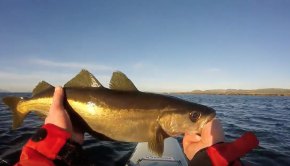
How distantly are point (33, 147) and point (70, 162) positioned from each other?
51 centimetres

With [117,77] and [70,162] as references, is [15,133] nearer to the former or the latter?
[117,77]

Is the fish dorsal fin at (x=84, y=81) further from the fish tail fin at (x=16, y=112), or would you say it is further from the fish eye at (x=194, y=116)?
the fish eye at (x=194, y=116)

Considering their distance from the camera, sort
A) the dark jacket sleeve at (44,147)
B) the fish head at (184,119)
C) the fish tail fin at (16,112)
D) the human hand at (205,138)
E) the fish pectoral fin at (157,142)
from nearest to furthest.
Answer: the dark jacket sleeve at (44,147), the human hand at (205,138), the fish pectoral fin at (157,142), the fish head at (184,119), the fish tail fin at (16,112)

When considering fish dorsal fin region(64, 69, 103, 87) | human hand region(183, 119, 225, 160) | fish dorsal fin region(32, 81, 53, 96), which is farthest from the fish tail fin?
human hand region(183, 119, 225, 160)

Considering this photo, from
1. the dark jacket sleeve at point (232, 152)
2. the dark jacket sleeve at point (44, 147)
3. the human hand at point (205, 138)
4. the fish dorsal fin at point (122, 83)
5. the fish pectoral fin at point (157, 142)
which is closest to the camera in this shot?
the dark jacket sleeve at point (44, 147)

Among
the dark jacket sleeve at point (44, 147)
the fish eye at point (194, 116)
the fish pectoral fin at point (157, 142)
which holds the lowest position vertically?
the fish pectoral fin at point (157, 142)

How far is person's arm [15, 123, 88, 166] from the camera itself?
2251mm

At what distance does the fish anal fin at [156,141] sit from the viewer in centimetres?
360

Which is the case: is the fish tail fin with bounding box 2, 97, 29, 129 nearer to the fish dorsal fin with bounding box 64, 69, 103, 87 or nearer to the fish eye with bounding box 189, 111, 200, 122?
the fish dorsal fin with bounding box 64, 69, 103, 87

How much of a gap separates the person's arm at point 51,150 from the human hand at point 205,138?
193 centimetres

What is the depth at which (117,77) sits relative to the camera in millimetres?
4098

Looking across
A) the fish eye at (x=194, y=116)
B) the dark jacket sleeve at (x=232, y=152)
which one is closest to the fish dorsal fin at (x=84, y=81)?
the fish eye at (x=194, y=116)

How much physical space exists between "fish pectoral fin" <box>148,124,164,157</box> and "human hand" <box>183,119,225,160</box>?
0.50 m

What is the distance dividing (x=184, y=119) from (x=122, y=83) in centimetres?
152
